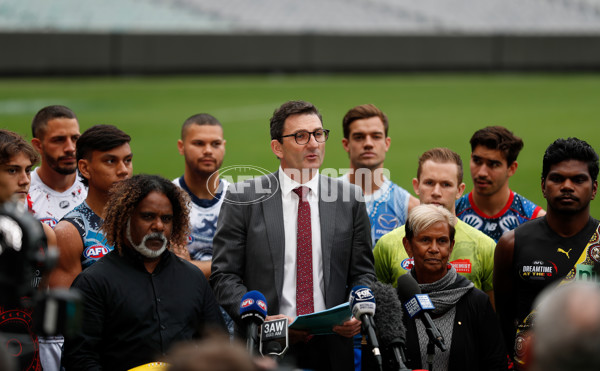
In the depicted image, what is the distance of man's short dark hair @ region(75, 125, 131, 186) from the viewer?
18.6 feet

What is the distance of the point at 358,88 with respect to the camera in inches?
1135

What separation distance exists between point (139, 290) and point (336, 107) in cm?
1908

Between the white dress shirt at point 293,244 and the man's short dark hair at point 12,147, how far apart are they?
1709 millimetres

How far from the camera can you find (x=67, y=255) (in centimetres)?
498

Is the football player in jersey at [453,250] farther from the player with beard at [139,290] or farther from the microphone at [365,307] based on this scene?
the player with beard at [139,290]

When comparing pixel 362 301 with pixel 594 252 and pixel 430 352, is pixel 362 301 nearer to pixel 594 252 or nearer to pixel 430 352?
pixel 430 352

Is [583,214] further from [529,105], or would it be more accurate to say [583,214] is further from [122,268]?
[529,105]

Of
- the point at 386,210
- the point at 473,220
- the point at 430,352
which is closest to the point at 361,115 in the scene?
the point at 386,210

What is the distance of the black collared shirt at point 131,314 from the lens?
14.2 ft

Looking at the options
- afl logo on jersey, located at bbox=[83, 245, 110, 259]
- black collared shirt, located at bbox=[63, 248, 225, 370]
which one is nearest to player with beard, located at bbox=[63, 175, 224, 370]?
black collared shirt, located at bbox=[63, 248, 225, 370]

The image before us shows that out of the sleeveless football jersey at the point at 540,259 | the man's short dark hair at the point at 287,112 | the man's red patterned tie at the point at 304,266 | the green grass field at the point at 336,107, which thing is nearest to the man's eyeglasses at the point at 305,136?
the man's short dark hair at the point at 287,112

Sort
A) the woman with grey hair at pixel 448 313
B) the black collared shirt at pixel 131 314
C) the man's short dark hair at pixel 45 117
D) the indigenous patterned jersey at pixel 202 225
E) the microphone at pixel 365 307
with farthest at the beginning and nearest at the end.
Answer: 1. the man's short dark hair at pixel 45 117
2. the indigenous patterned jersey at pixel 202 225
3. the woman with grey hair at pixel 448 313
4. the black collared shirt at pixel 131 314
5. the microphone at pixel 365 307

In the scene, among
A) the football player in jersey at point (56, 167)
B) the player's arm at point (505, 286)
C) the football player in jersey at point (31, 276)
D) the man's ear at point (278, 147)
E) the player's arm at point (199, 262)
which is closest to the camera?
the football player in jersey at point (31, 276)

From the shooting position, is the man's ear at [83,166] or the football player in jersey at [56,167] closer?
the man's ear at [83,166]
